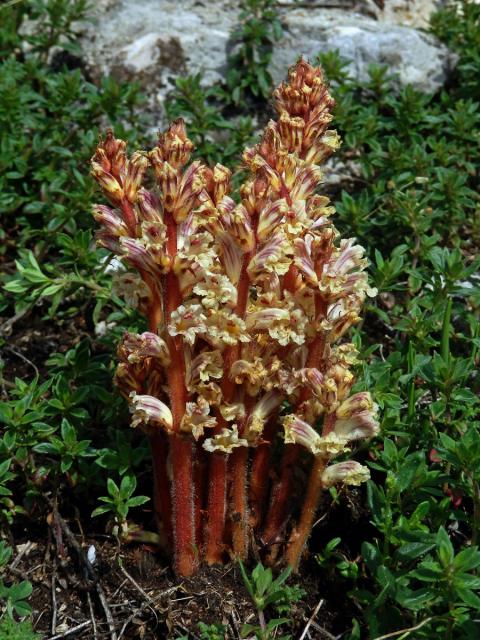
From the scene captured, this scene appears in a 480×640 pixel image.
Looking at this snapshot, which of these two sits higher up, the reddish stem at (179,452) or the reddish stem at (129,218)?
the reddish stem at (129,218)

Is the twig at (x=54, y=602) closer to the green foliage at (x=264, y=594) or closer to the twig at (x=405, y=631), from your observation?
the green foliage at (x=264, y=594)

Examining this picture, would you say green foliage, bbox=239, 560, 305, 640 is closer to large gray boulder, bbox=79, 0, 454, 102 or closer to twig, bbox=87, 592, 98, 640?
twig, bbox=87, 592, 98, 640

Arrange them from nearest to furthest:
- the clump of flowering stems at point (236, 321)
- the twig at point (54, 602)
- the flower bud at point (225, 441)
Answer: the clump of flowering stems at point (236, 321) < the flower bud at point (225, 441) < the twig at point (54, 602)

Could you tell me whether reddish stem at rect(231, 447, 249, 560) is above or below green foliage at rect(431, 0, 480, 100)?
below

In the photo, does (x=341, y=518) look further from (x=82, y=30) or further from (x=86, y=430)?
(x=82, y=30)

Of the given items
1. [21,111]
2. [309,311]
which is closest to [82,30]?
[21,111]

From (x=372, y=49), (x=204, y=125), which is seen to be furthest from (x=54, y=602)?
(x=372, y=49)

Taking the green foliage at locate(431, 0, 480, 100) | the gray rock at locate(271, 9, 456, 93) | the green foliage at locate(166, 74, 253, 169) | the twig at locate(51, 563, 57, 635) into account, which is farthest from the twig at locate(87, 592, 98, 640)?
the green foliage at locate(431, 0, 480, 100)

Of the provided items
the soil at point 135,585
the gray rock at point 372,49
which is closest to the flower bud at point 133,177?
the soil at point 135,585
